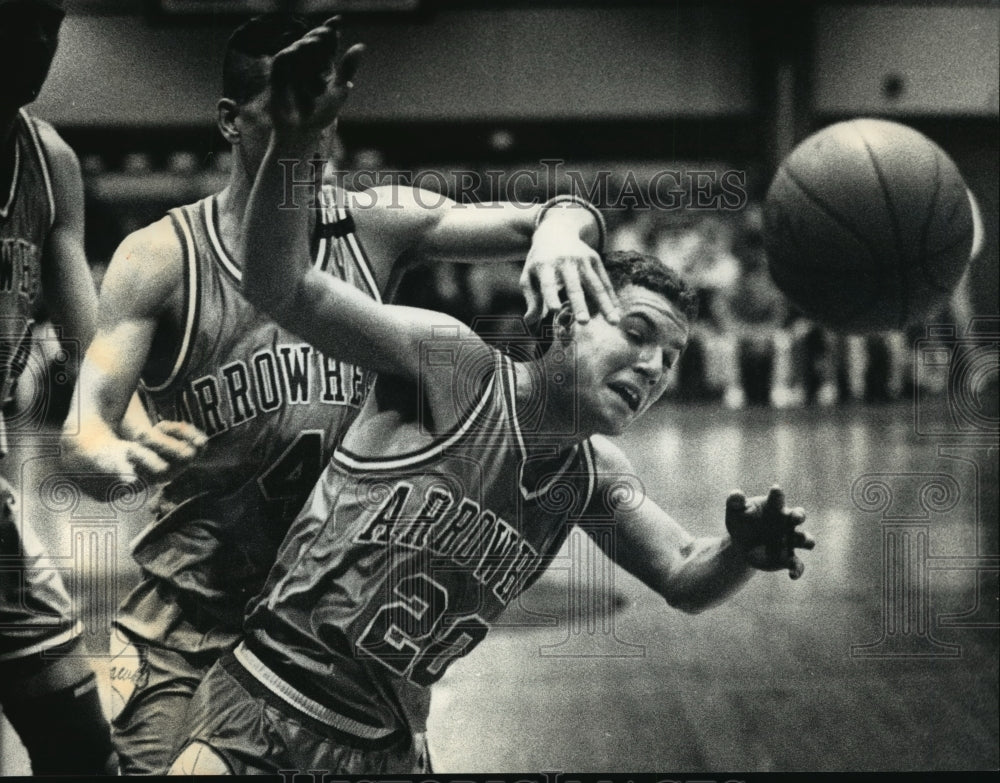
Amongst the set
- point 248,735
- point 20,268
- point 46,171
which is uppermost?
point 46,171

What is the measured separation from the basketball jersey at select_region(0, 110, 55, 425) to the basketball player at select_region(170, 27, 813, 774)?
2.03ft

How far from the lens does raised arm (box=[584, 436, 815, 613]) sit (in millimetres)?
2156

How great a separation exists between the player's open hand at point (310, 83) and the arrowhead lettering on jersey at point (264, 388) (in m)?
0.43

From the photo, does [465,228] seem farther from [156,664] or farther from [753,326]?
[156,664]

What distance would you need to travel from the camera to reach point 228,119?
2.08m

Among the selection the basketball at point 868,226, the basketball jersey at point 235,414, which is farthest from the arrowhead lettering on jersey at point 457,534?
the basketball at point 868,226

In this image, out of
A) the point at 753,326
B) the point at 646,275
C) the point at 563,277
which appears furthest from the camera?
the point at 753,326

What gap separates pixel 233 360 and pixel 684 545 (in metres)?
0.97

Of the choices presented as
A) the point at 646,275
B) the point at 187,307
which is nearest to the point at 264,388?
the point at 187,307

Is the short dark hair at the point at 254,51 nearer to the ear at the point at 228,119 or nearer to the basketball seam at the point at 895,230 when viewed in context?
the ear at the point at 228,119

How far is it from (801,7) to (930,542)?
1141mm

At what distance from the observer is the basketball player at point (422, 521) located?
208cm

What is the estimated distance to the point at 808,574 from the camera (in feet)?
7.27

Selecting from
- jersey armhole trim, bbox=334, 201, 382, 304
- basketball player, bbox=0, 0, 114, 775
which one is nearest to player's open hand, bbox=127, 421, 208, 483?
basketball player, bbox=0, 0, 114, 775
